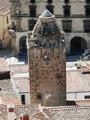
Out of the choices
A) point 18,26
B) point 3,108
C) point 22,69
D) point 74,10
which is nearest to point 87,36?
point 74,10

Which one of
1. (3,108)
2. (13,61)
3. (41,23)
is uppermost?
(41,23)

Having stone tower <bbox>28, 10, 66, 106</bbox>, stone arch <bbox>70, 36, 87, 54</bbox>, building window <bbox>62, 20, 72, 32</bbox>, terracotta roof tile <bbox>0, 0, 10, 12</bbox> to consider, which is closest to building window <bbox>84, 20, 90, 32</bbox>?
stone arch <bbox>70, 36, 87, 54</bbox>

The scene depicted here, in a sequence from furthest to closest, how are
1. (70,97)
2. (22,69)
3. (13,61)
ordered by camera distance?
(13,61), (22,69), (70,97)

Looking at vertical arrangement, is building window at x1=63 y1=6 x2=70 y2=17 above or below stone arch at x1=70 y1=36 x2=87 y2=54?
above

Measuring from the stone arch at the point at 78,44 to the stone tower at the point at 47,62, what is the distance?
137 feet

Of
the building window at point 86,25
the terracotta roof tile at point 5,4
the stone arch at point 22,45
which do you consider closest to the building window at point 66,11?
the building window at point 86,25

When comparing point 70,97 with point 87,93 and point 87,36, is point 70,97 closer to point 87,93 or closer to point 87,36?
point 87,93

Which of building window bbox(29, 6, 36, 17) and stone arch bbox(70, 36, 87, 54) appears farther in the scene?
stone arch bbox(70, 36, 87, 54)

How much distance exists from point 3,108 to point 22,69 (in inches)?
1090

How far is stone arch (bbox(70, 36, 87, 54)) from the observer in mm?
98812

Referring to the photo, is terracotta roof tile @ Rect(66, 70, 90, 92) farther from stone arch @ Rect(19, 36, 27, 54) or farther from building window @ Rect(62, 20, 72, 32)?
stone arch @ Rect(19, 36, 27, 54)

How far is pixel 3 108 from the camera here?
47.2 m

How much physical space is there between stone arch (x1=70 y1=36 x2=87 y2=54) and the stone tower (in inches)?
1640

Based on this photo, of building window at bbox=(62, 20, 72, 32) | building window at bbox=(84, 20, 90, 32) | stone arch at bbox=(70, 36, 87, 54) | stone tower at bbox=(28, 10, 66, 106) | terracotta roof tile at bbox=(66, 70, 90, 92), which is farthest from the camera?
stone arch at bbox=(70, 36, 87, 54)
